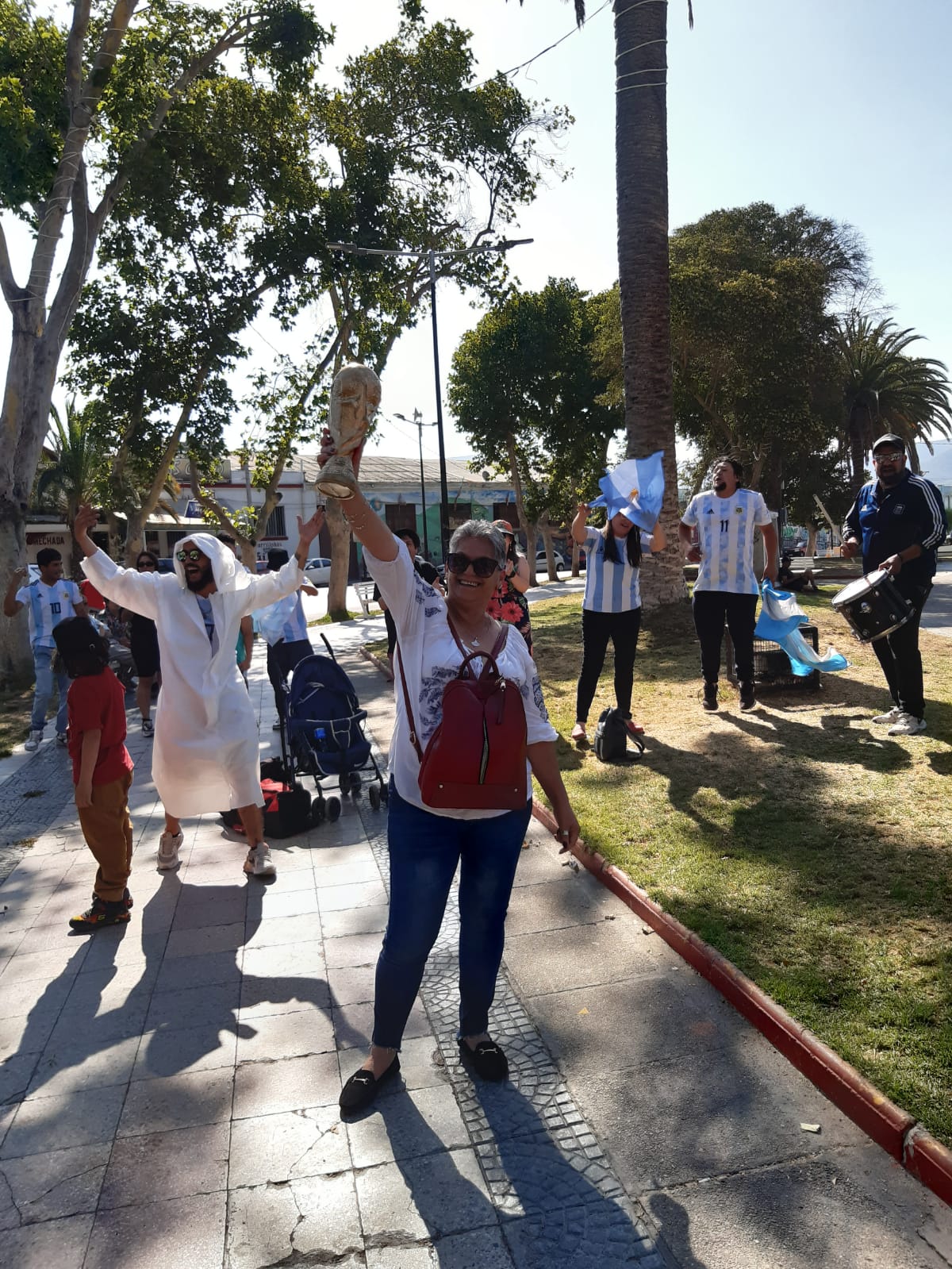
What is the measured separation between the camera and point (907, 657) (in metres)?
6.59

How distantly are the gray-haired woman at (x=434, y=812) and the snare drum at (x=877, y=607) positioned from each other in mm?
4114

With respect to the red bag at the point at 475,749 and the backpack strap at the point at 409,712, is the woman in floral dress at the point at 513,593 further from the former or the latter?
the red bag at the point at 475,749

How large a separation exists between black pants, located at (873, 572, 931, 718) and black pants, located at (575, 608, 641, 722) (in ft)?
5.73

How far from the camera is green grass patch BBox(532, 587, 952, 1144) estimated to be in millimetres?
3283

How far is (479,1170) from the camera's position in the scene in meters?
2.76

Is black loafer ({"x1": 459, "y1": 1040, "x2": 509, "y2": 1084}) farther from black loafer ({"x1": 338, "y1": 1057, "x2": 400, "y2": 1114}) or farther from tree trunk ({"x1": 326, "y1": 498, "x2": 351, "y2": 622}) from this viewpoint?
tree trunk ({"x1": 326, "y1": 498, "x2": 351, "y2": 622})

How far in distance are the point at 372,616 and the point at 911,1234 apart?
975 inches

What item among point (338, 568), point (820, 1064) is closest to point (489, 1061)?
point (820, 1064)

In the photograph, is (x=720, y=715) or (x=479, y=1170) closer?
(x=479, y=1170)

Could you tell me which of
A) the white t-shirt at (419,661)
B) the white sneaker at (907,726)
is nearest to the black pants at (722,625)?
the white sneaker at (907,726)

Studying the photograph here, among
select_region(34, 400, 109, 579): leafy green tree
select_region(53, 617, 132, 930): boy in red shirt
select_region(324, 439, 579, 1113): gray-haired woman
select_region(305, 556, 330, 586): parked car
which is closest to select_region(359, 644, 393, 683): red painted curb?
select_region(53, 617, 132, 930): boy in red shirt

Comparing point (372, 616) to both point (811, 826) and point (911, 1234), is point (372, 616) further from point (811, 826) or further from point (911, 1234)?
point (911, 1234)

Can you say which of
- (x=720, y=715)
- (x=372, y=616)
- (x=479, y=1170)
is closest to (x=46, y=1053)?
(x=479, y=1170)

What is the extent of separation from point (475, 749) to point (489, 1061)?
4.05 ft
